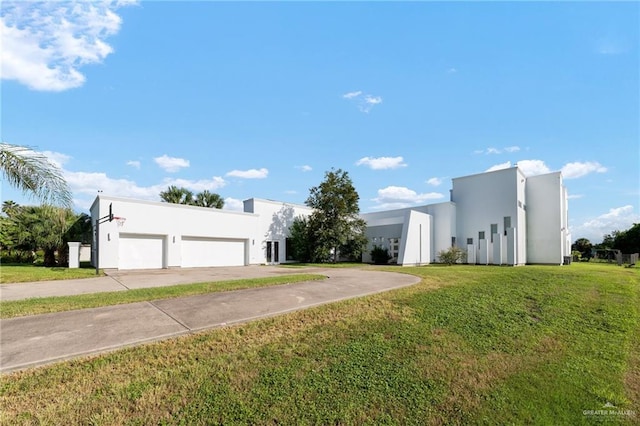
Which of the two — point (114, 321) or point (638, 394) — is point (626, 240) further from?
point (114, 321)

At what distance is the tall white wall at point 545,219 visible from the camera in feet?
84.4

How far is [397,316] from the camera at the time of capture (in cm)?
694

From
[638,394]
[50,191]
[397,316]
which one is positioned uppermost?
[50,191]

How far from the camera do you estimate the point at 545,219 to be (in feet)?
86.3

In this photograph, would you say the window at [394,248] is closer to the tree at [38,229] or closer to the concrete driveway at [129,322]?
the concrete driveway at [129,322]

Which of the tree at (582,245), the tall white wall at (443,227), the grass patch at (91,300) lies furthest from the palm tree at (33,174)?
the tree at (582,245)

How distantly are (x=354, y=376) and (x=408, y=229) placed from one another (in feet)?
67.7

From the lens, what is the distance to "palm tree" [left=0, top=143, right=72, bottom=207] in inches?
223

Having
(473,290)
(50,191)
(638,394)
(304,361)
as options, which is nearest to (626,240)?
(473,290)

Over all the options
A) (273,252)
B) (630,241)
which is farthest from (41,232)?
(630,241)

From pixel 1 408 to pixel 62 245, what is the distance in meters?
21.6

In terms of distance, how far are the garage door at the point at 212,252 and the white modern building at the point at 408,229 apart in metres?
0.07

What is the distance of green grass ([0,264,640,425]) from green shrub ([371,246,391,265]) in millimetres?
19397

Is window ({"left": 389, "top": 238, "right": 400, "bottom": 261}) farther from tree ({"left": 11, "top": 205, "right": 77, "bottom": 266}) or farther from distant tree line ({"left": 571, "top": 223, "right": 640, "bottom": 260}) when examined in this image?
distant tree line ({"left": 571, "top": 223, "right": 640, "bottom": 260})
